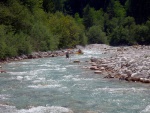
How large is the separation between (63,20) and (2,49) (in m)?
23.3

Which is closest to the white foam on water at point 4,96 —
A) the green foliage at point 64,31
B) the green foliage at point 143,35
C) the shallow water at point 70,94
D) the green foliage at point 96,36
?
the shallow water at point 70,94

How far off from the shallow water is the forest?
1073cm

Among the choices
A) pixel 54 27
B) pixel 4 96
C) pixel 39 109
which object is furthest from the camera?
pixel 54 27

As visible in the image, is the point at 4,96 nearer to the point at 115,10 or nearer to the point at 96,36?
the point at 96,36

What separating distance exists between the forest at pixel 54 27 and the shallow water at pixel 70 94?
10.7 m

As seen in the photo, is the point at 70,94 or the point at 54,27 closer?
the point at 70,94

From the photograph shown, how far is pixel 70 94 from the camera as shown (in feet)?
45.2

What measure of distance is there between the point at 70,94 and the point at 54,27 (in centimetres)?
3306

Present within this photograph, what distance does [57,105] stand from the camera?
38.7 ft

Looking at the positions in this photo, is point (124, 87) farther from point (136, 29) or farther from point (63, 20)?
point (136, 29)

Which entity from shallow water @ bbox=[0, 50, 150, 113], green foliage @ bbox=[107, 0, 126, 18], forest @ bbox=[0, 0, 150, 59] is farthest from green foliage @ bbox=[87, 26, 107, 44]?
shallow water @ bbox=[0, 50, 150, 113]

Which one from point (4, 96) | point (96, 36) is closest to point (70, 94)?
point (4, 96)

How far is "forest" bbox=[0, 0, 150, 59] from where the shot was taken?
1278 inches

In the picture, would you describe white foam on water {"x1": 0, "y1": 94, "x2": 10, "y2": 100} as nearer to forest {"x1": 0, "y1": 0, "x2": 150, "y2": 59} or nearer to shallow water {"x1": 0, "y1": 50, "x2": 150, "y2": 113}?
shallow water {"x1": 0, "y1": 50, "x2": 150, "y2": 113}
